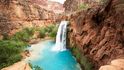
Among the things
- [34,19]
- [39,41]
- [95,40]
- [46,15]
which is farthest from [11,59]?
[46,15]

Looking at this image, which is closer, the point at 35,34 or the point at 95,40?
the point at 95,40

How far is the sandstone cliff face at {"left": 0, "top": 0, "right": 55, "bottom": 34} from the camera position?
29837mm

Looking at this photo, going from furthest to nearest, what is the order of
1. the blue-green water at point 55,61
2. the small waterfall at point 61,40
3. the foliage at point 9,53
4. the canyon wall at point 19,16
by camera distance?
1. the canyon wall at point 19,16
2. the small waterfall at point 61,40
3. the blue-green water at point 55,61
4. the foliage at point 9,53

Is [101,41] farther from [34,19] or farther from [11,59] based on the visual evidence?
[34,19]

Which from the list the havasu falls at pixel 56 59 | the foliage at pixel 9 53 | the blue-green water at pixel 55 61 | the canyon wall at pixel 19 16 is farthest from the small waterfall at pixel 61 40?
the canyon wall at pixel 19 16

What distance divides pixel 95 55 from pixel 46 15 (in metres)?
30.4

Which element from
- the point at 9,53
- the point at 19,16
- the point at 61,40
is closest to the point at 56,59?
the point at 9,53

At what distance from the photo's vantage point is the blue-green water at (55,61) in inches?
666

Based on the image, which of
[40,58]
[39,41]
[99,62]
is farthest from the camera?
[39,41]

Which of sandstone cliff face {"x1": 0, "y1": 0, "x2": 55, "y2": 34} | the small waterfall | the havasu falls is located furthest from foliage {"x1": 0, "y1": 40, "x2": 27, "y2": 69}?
sandstone cliff face {"x1": 0, "y1": 0, "x2": 55, "y2": 34}

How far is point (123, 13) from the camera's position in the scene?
991 centimetres

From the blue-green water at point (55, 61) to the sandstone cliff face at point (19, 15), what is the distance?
9.75 metres

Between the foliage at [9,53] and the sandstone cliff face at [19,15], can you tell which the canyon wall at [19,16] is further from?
the foliage at [9,53]

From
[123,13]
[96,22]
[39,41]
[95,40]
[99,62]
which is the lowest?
[39,41]
